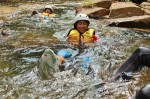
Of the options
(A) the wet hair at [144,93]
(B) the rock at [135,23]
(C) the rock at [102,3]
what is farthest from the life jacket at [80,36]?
(C) the rock at [102,3]

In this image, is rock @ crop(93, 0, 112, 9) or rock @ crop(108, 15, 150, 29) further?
rock @ crop(93, 0, 112, 9)

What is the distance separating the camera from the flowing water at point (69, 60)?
470 centimetres

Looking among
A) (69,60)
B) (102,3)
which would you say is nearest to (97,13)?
(102,3)

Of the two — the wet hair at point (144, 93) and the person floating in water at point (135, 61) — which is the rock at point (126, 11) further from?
the wet hair at point (144, 93)

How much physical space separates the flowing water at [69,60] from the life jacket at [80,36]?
0.27 m

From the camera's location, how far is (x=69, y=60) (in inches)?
257

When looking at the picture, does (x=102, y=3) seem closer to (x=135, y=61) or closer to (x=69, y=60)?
(x=69, y=60)

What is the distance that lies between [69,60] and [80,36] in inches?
56.0

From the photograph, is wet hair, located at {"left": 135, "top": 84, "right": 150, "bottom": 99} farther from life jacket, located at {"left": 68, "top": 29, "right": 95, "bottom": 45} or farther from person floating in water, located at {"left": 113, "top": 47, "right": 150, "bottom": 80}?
life jacket, located at {"left": 68, "top": 29, "right": 95, "bottom": 45}

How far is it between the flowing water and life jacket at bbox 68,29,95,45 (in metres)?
0.27

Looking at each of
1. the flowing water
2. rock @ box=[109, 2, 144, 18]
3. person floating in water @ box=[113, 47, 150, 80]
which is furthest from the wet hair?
rock @ box=[109, 2, 144, 18]

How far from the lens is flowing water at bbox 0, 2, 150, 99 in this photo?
4.70 meters

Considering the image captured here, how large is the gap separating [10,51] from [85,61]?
2.21 m

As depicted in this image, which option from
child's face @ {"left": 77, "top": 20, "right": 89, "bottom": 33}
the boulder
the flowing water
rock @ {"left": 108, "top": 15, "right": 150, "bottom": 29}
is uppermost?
child's face @ {"left": 77, "top": 20, "right": 89, "bottom": 33}
